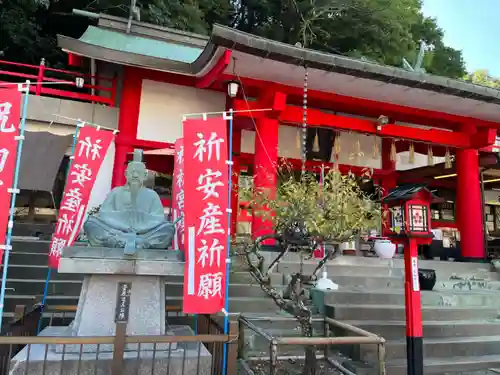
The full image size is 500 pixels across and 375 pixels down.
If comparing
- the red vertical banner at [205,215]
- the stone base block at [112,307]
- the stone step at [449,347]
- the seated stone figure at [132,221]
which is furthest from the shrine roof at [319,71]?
the stone step at [449,347]

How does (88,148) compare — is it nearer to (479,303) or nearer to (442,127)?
(479,303)

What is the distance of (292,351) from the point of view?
5.90 m

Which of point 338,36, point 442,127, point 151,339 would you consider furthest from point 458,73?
point 151,339

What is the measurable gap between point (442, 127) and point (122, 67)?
9.30 m

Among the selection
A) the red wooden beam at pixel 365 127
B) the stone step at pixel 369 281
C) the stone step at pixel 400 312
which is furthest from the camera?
the red wooden beam at pixel 365 127

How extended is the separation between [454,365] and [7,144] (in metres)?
6.49

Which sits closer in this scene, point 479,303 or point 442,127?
point 479,303

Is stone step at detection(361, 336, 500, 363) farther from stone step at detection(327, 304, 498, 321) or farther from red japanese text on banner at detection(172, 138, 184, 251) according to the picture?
red japanese text on banner at detection(172, 138, 184, 251)

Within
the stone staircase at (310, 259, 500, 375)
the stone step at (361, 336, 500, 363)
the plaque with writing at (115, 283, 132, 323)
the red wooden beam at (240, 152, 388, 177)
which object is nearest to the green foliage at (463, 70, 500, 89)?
the red wooden beam at (240, 152, 388, 177)

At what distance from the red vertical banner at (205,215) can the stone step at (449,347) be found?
2560 mm

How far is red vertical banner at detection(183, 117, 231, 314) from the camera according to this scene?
4238 mm

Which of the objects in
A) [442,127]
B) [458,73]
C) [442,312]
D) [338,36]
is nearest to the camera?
[442,312]

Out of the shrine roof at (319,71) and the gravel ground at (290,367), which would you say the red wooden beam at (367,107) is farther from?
the gravel ground at (290,367)

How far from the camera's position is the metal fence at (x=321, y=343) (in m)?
3.91
